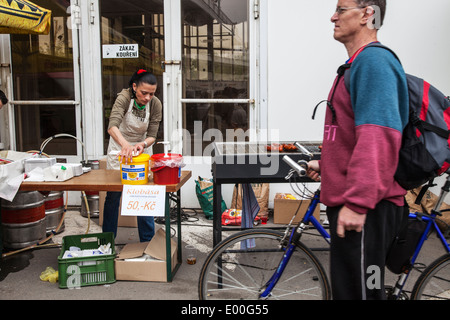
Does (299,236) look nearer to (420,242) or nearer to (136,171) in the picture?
(420,242)

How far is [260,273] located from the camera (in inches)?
103

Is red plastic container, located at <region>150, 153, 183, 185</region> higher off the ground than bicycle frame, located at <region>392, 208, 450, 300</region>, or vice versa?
red plastic container, located at <region>150, 153, 183, 185</region>

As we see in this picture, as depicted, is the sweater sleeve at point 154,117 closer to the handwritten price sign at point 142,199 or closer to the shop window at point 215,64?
the handwritten price sign at point 142,199

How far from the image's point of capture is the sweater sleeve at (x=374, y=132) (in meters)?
1.67

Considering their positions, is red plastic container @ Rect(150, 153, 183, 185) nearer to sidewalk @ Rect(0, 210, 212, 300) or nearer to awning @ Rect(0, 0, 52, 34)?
sidewalk @ Rect(0, 210, 212, 300)

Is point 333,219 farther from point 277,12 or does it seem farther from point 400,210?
point 277,12

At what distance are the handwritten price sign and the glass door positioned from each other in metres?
2.86

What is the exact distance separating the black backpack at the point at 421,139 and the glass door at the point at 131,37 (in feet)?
14.7

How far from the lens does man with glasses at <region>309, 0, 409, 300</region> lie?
5.49 ft

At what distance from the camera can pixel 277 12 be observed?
5.52 meters

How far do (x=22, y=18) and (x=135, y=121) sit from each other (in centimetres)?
A: 177

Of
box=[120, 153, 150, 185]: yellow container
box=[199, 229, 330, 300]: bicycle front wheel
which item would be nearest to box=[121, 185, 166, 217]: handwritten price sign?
box=[120, 153, 150, 185]: yellow container

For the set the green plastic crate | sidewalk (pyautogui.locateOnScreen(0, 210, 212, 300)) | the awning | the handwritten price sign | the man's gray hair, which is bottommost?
sidewalk (pyautogui.locateOnScreen(0, 210, 212, 300))

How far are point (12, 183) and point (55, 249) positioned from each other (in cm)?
127
